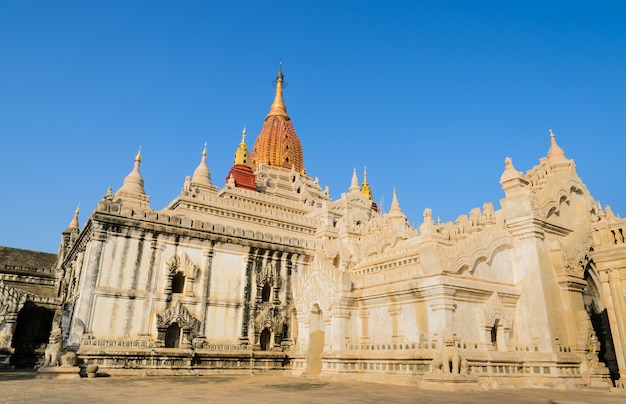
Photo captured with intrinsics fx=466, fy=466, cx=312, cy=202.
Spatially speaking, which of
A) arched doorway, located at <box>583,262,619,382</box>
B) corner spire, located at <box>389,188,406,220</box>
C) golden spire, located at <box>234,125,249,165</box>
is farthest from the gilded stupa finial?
arched doorway, located at <box>583,262,619,382</box>

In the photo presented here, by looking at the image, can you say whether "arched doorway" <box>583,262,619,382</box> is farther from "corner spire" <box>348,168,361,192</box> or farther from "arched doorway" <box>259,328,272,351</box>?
"corner spire" <box>348,168,361,192</box>

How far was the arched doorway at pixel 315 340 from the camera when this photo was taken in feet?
72.4

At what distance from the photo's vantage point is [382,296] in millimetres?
19844

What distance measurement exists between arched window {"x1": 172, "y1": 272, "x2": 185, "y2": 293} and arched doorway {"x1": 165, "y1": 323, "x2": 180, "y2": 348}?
1.84 m

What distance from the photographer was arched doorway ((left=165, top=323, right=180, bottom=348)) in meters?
22.9

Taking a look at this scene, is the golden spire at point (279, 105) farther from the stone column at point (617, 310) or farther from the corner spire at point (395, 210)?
the stone column at point (617, 310)

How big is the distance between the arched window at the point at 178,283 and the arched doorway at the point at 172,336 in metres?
1.84

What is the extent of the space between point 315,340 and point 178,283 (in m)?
7.77

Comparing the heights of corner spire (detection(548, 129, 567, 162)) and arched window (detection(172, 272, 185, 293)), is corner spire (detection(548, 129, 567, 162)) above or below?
above

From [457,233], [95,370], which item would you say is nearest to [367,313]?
[457,233]

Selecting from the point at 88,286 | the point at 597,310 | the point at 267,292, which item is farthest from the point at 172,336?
the point at 597,310

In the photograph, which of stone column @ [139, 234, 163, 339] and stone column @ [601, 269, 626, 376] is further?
stone column @ [139, 234, 163, 339]

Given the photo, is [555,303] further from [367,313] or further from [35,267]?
→ [35,267]

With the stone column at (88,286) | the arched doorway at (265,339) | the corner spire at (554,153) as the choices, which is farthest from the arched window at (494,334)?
the stone column at (88,286)
